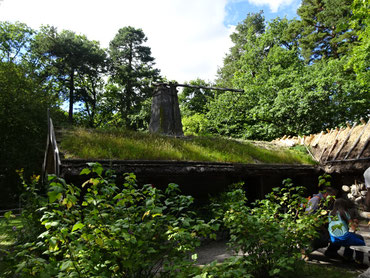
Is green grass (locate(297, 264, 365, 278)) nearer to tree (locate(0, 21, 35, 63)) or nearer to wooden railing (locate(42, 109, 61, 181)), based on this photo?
wooden railing (locate(42, 109, 61, 181))

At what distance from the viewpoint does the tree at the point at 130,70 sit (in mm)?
27491

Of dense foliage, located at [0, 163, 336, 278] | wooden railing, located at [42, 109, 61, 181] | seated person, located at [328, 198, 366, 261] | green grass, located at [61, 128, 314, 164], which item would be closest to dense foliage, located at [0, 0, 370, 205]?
green grass, located at [61, 128, 314, 164]

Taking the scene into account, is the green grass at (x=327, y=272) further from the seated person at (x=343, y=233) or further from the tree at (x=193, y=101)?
the tree at (x=193, y=101)

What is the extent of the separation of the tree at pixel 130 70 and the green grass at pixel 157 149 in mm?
18316

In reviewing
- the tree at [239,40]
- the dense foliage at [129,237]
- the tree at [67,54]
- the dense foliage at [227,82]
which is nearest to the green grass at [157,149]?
the dense foliage at [129,237]

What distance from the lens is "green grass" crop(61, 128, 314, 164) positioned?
729cm

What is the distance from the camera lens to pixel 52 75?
27.1 m

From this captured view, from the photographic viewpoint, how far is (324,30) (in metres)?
24.6

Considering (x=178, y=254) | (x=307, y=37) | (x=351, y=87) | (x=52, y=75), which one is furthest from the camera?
(x=52, y=75)

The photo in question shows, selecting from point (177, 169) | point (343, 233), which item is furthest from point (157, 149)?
point (343, 233)

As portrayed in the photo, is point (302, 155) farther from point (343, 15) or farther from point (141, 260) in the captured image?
point (343, 15)

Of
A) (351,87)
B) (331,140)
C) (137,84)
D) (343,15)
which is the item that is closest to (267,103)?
(351,87)

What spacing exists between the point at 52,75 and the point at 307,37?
27.1 meters

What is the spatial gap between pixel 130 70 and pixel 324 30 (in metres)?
20.4
